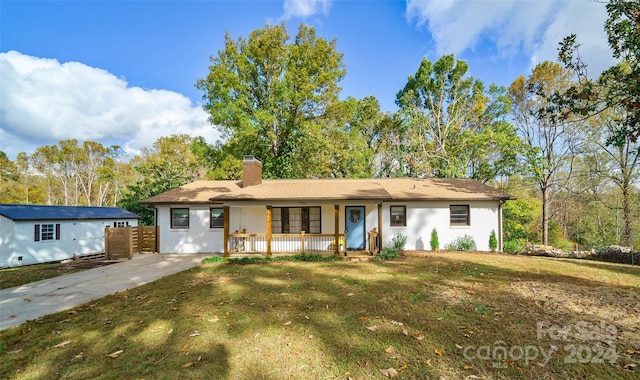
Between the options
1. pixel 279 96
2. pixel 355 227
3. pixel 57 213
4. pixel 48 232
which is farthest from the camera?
pixel 279 96

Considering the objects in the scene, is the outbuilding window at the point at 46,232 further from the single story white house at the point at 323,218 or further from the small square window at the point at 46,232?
the single story white house at the point at 323,218

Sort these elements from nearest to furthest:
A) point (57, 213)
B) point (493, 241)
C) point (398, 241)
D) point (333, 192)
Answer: point (333, 192) < point (493, 241) < point (398, 241) < point (57, 213)

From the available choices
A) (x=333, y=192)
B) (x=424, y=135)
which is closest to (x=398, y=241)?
(x=333, y=192)

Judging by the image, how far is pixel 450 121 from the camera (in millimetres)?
22094

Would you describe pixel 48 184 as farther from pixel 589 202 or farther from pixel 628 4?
pixel 589 202

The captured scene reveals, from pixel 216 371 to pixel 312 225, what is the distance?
9.67 m

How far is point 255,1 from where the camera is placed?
37.6 ft

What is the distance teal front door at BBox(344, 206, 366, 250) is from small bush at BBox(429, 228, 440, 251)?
3638 millimetres

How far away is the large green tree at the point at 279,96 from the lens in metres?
19.2

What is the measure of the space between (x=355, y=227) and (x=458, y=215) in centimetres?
559

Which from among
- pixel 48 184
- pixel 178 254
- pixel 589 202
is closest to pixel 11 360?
pixel 178 254

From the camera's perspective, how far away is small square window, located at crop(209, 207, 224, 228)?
520 inches

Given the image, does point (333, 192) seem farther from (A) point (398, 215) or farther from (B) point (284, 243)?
(A) point (398, 215)

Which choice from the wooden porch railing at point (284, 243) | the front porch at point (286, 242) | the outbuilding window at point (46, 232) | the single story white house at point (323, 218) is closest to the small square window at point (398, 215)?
the single story white house at point (323, 218)
